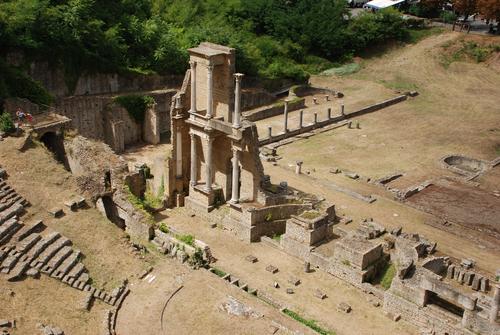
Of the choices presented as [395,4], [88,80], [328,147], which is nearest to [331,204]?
[328,147]

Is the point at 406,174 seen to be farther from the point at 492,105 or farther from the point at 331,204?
the point at 492,105

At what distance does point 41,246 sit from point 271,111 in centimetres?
3081

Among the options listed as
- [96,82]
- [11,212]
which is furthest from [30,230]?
[96,82]

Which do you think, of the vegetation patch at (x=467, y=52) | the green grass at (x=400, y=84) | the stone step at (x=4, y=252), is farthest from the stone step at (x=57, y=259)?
the vegetation patch at (x=467, y=52)

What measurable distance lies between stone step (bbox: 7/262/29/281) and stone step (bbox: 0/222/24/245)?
4.65 ft

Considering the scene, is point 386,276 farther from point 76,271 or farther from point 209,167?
point 76,271

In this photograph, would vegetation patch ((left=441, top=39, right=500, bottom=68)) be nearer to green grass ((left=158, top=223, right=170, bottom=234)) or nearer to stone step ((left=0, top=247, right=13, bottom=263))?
green grass ((left=158, top=223, right=170, bottom=234))

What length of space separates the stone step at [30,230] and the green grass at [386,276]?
1444 centimetres

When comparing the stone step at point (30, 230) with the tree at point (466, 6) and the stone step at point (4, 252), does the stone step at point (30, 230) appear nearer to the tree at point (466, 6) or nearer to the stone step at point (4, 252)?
the stone step at point (4, 252)

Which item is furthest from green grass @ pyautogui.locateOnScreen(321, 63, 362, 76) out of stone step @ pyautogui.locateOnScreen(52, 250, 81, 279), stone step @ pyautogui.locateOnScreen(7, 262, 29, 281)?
stone step @ pyautogui.locateOnScreen(7, 262, 29, 281)

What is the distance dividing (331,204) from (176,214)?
8462mm

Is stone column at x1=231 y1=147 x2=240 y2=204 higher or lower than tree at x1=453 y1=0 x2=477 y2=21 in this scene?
lower

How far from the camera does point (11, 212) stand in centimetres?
2478

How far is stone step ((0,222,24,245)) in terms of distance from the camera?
23.1 meters
